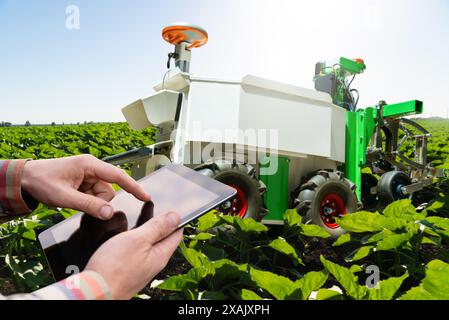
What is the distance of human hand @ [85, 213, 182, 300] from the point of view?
81cm

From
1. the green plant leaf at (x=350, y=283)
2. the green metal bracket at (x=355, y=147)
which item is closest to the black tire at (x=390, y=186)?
the green metal bracket at (x=355, y=147)

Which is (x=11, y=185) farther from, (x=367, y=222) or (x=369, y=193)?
(x=369, y=193)

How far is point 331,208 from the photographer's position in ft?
9.87

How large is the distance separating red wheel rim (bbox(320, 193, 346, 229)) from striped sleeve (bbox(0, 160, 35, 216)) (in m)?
2.22

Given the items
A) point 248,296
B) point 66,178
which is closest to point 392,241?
point 248,296

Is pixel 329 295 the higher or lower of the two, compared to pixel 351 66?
lower

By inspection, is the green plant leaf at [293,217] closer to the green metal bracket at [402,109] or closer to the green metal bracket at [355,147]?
the green metal bracket at [355,147]

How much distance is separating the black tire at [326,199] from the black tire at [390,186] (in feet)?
2.65

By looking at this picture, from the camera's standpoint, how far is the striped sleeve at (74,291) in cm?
74

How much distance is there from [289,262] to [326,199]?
80cm

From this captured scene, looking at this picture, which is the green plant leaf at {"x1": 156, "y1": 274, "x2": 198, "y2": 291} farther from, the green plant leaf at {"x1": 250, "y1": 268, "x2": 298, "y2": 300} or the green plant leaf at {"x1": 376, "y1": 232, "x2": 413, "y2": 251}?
the green plant leaf at {"x1": 376, "y1": 232, "x2": 413, "y2": 251}
